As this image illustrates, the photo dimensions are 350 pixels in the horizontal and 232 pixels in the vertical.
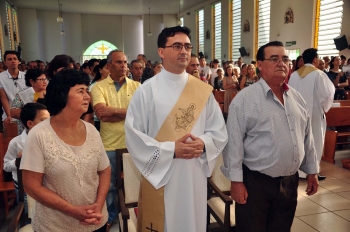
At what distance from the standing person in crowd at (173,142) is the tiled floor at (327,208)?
63cm

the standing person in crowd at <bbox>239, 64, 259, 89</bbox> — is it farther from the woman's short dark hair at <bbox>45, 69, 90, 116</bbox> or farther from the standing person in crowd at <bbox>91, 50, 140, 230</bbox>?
the woman's short dark hair at <bbox>45, 69, 90, 116</bbox>

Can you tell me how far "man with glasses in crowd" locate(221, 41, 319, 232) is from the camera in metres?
1.85

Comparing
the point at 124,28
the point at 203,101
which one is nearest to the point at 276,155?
the point at 203,101

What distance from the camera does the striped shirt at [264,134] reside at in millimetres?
1843

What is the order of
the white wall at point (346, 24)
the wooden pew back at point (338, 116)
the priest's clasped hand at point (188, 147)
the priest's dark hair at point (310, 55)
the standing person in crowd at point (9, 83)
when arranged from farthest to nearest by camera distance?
the white wall at point (346, 24) < the wooden pew back at point (338, 116) < the standing person in crowd at point (9, 83) < the priest's dark hair at point (310, 55) < the priest's clasped hand at point (188, 147)

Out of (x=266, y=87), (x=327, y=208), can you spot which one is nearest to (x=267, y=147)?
(x=266, y=87)

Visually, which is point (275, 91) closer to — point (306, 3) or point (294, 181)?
point (294, 181)

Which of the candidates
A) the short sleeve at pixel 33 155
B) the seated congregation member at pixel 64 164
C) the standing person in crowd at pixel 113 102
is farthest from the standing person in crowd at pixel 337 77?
the short sleeve at pixel 33 155

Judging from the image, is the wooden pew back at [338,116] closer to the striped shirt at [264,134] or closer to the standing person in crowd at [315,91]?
the standing person in crowd at [315,91]

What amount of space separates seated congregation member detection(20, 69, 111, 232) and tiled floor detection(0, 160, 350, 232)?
1100mm

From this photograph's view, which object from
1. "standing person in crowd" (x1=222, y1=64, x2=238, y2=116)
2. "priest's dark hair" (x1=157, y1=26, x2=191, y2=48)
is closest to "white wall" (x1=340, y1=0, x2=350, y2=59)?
"standing person in crowd" (x1=222, y1=64, x2=238, y2=116)

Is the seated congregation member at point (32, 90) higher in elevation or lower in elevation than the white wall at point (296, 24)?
lower

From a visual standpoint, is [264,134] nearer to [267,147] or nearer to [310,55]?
[267,147]

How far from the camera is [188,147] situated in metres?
1.71
